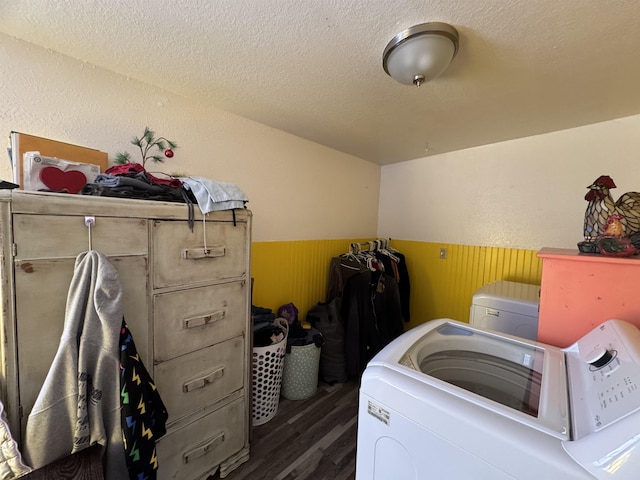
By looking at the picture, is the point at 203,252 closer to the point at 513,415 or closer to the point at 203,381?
the point at 203,381

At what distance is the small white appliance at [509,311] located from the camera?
4.83ft

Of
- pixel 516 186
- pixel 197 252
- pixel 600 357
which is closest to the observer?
pixel 600 357

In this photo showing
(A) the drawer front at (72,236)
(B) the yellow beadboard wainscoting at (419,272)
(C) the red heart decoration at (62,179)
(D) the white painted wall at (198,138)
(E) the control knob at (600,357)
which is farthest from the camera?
(B) the yellow beadboard wainscoting at (419,272)

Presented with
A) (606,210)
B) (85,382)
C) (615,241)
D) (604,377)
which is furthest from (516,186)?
(85,382)

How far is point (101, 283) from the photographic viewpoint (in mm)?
891

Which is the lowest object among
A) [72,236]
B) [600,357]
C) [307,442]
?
[307,442]

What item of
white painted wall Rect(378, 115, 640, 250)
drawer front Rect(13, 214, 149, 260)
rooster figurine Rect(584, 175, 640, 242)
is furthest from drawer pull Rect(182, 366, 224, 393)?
white painted wall Rect(378, 115, 640, 250)

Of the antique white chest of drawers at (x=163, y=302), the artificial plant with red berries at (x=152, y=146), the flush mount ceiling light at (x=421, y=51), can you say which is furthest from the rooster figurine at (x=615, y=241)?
the artificial plant with red berries at (x=152, y=146)

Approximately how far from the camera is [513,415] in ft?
1.94

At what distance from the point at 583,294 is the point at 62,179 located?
209cm

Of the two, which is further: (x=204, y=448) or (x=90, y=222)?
(x=204, y=448)

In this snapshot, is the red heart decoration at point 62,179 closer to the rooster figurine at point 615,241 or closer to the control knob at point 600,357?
the control knob at point 600,357

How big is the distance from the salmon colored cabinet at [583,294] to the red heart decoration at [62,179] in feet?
6.39

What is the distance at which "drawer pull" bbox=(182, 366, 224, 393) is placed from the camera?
1209 millimetres
